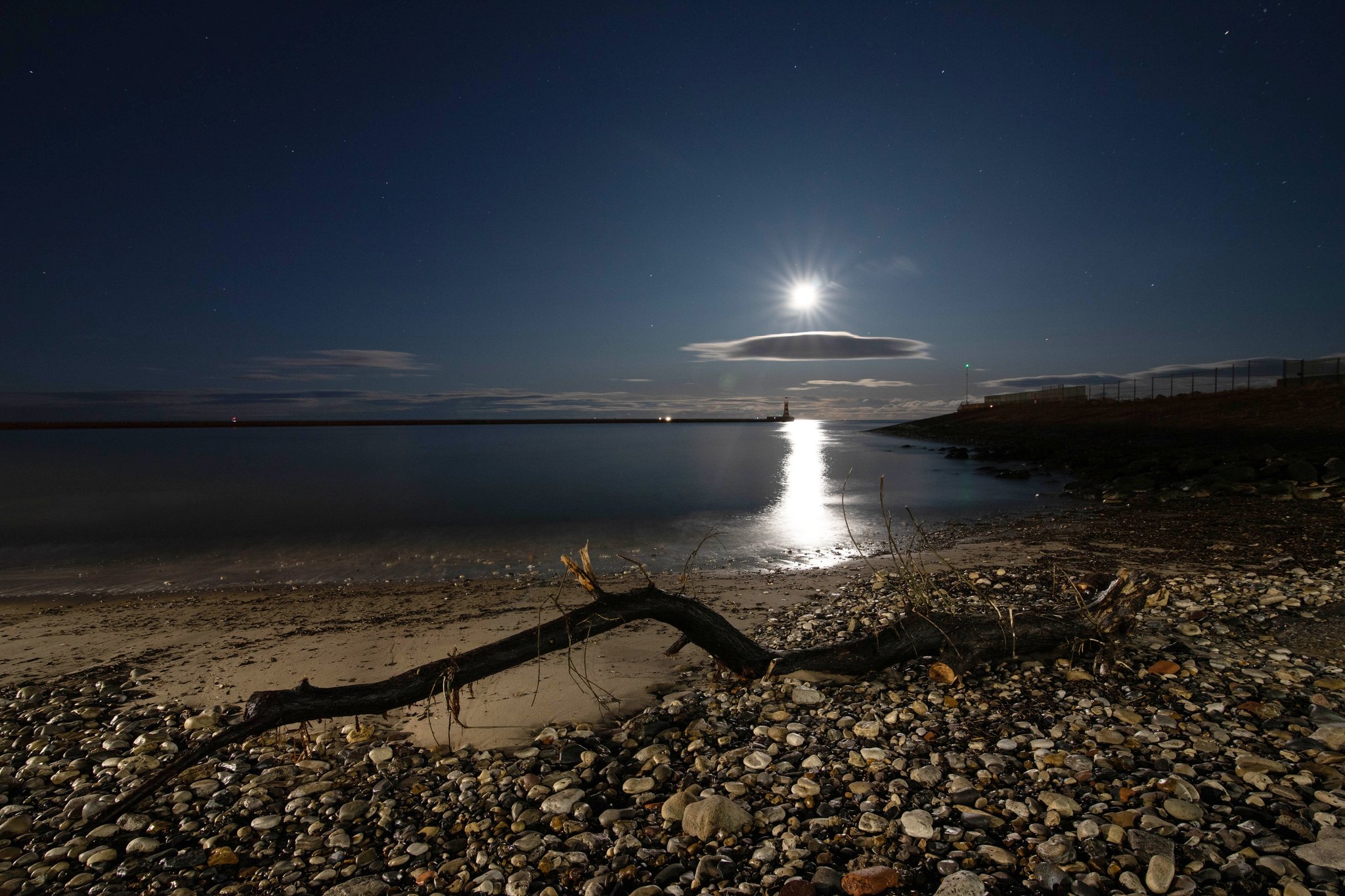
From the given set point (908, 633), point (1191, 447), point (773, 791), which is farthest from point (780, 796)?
point (1191, 447)

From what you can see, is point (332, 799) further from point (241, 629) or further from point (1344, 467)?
point (1344, 467)

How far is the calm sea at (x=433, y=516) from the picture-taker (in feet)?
35.6

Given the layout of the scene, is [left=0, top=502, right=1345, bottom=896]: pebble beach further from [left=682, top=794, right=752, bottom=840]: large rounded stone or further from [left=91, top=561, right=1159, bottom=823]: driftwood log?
[left=91, top=561, right=1159, bottom=823]: driftwood log

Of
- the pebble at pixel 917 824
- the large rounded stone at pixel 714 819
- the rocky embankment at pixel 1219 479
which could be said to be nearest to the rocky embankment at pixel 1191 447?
the rocky embankment at pixel 1219 479

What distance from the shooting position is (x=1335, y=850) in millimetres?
2318

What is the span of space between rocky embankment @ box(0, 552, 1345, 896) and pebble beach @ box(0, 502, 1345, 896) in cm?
1

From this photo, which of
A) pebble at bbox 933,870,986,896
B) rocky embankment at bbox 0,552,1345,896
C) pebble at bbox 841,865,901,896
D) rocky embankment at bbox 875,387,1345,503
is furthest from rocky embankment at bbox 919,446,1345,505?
pebble at bbox 841,865,901,896

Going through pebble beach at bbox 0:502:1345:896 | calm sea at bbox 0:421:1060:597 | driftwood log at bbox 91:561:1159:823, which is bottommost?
calm sea at bbox 0:421:1060:597

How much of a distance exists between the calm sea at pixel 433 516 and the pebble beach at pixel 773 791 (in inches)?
233

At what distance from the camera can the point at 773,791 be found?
3049 mm

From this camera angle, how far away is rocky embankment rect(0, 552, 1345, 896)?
2473 mm

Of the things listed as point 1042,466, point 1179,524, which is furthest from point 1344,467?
point 1042,466

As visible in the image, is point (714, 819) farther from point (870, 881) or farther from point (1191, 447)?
point (1191, 447)

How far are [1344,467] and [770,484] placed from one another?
55.0ft
